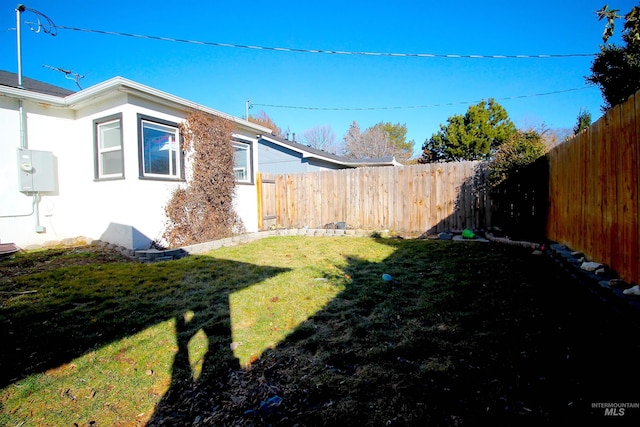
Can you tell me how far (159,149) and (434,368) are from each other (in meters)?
7.04

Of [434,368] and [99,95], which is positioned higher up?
[99,95]

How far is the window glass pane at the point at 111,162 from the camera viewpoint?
258 inches

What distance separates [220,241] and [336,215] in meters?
3.93

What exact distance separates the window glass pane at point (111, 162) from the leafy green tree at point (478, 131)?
56.4 feet

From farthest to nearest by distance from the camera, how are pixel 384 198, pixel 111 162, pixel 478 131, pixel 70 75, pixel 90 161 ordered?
pixel 478 131
pixel 70 75
pixel 384 198
pixel 90 161
pixel 111 162

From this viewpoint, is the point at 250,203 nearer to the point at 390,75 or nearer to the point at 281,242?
the point at 281,242

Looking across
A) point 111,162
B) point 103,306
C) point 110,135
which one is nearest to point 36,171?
point 111,162

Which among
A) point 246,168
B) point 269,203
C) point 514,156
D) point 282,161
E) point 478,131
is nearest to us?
point 514,156

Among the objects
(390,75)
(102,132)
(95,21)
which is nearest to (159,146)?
(102,132)

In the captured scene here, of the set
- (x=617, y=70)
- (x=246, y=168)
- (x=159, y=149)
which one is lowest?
(x=246, y=168)

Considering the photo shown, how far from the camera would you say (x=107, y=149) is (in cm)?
663

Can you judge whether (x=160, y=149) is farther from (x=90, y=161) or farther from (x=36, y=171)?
(x=36, y=171)

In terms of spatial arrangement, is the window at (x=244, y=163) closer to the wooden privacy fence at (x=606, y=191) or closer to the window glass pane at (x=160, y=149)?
the window glass pane at (x=160, y=149)

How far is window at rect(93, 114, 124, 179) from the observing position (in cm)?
652
